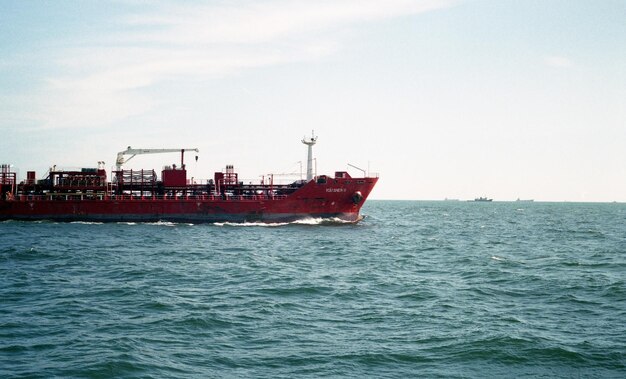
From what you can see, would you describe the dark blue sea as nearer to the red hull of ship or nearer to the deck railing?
the red hull of ship

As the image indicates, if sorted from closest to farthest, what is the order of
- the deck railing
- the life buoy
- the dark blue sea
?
the dark blue sea < the life buoy < the deck railing

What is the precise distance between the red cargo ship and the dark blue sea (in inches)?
890

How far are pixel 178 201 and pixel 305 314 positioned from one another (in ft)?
138

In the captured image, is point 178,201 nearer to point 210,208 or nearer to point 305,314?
point 210,208

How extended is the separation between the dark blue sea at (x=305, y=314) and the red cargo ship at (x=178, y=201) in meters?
22.6

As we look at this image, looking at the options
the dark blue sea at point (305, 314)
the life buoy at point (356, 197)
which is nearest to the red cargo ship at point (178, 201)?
the life buoy at point (356, 197)

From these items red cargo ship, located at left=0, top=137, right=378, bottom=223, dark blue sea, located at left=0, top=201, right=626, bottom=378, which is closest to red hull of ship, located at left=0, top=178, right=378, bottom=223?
red cargo ship, located at left=0, top=137, right=378, bottom=223

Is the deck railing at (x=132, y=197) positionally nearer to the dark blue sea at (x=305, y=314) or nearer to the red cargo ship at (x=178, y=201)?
the red cargo ship at (x=178, y=201)

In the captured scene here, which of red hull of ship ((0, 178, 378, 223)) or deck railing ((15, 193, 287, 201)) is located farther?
deck railing ((15, 193, 287, 201))

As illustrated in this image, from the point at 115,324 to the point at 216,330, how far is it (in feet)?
10.3

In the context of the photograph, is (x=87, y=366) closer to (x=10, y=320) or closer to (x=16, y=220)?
(x=10, y=320)

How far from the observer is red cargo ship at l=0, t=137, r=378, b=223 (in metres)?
55.9

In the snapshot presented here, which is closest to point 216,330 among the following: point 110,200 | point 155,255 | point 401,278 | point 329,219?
point 401,278

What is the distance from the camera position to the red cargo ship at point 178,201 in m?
55.9
